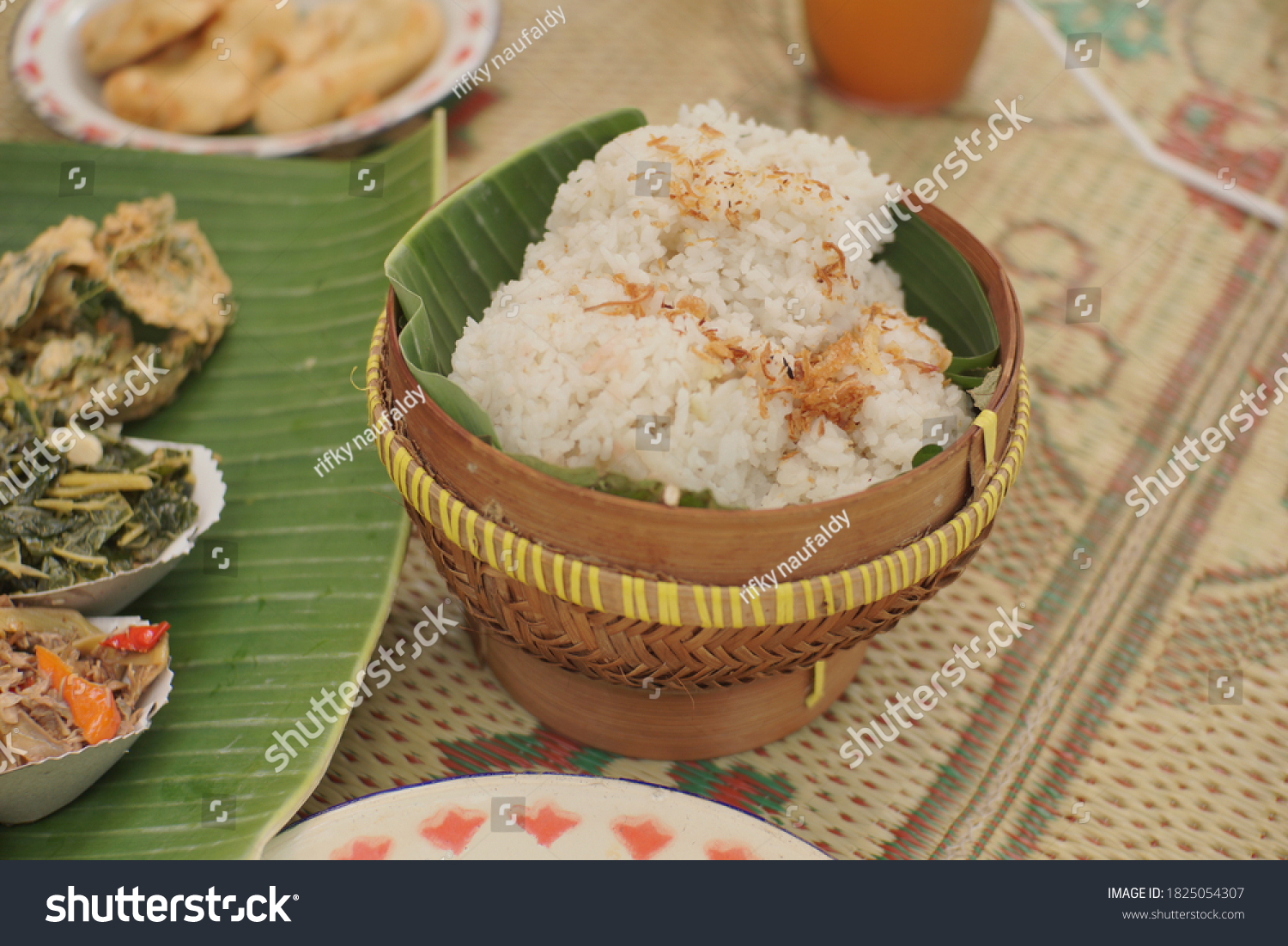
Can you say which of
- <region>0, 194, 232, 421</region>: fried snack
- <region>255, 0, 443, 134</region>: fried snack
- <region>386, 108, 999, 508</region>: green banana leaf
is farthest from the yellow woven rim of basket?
<region>255, 0, 443, 134</region>: fried snack

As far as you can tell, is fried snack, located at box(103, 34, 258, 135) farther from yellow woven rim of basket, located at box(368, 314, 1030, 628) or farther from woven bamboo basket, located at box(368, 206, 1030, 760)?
yellow woven rim of basket, located at box(368, 314, 1030, 628)

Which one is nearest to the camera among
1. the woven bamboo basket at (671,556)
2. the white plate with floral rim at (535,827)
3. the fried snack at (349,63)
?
the woven bamboo basket at (671,556)

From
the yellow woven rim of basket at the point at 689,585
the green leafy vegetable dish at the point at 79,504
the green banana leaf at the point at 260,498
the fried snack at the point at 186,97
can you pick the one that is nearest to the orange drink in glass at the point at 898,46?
the green banana leaf at the point at 260,498

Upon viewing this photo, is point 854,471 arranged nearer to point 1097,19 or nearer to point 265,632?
point 265,632

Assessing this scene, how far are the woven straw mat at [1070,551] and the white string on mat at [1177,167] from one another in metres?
0.05

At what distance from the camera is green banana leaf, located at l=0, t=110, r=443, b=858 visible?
183 cm

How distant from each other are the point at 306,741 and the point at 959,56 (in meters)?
3.18

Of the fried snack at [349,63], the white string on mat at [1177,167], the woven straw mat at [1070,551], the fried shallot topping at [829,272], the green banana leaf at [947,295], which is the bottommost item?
the woven straw mat at [1070,551]

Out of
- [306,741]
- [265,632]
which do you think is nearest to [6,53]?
[265,632]

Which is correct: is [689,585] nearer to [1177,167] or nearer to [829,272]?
[829,272]

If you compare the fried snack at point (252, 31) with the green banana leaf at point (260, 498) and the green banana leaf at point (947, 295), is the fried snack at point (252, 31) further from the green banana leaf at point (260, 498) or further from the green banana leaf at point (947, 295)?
the green banana leaf at point (947, 295)

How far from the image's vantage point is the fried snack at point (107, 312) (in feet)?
8.06

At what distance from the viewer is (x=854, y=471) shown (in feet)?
5.87

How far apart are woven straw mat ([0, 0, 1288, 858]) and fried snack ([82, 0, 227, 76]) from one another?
32 cm
